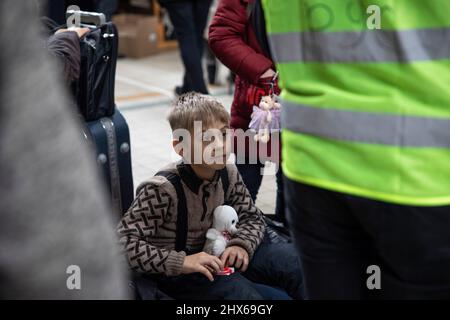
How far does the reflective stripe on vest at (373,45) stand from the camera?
0.96 m

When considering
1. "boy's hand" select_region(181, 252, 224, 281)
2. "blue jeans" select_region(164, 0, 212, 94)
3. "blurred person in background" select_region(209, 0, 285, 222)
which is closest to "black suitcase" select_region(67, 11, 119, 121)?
"blurred person in background" select_region(209, 0, 285, 222)

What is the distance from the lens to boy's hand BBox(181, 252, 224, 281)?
2.14 metres

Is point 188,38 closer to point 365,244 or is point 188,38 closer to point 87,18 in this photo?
point 87,18

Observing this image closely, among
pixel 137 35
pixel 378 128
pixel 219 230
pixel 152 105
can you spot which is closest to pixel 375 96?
pixel 378 128

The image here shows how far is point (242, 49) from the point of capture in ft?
8.29

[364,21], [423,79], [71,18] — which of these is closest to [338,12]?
[364,21]

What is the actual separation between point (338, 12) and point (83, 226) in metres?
0.56

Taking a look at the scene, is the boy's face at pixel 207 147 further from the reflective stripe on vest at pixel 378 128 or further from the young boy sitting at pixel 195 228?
the reflective stripe on vest at pixel 378 128

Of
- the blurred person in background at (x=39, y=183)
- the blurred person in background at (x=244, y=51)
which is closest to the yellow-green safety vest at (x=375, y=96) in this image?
the blurred person in background at (x=39, y=183)

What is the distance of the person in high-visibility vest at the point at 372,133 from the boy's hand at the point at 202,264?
3.51 ft

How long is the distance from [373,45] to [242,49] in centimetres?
157

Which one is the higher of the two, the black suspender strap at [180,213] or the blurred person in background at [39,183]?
the blurred person in background at [39,183]

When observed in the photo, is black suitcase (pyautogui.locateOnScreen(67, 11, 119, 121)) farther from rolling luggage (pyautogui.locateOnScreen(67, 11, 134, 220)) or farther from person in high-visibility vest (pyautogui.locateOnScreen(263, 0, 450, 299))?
person in high-visibility vest (pyautogui.locateOnScreen(263, 0, 450, 299))
